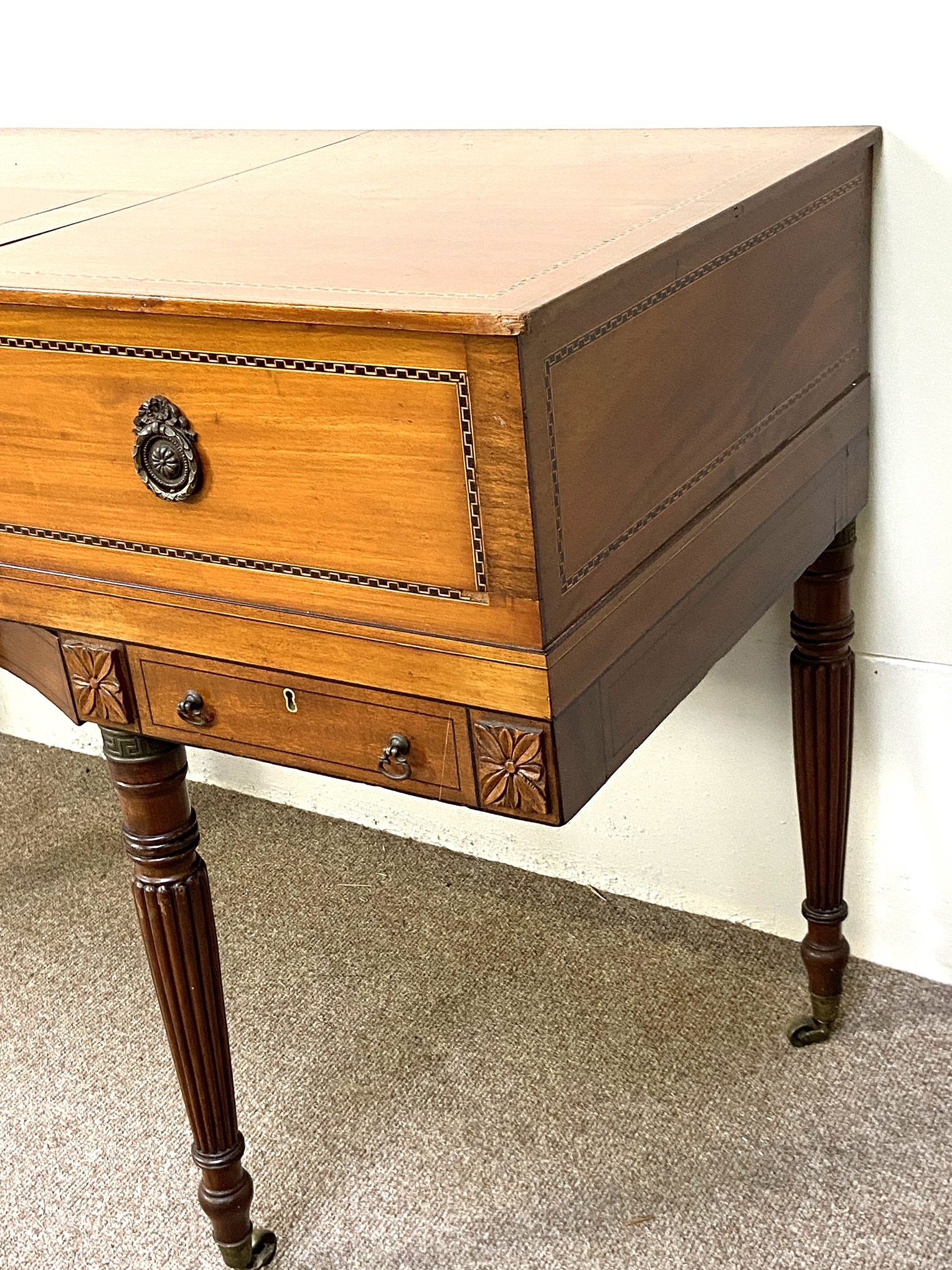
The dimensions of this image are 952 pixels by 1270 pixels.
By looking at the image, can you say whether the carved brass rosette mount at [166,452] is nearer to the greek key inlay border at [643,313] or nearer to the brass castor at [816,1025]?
the greek key inlay border at [643,313]

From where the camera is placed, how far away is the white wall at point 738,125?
132 centimetres

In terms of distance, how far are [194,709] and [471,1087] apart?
0.65m

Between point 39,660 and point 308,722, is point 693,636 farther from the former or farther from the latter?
point 39,660

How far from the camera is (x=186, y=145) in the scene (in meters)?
1.59

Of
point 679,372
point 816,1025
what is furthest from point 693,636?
point 816,1025

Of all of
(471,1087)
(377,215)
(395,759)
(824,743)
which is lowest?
(471,1087)

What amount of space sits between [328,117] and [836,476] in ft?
2.35

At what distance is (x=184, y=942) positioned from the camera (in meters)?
1.23

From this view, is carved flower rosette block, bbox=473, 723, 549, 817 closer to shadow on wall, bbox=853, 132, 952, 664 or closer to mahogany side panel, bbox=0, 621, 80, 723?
mahogany side panel, bbox=0, 621, 80, 723

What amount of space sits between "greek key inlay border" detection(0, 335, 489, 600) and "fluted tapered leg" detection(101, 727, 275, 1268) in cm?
20

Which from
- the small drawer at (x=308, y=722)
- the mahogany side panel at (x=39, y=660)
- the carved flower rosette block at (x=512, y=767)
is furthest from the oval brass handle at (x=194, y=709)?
the carved flower rosette block at (x=512, y=767)

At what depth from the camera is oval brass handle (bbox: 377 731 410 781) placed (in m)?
1.02

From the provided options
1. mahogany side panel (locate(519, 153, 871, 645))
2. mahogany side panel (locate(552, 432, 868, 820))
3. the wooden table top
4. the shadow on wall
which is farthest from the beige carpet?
the wooden table top

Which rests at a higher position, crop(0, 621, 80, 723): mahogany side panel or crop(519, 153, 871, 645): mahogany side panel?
crop(519, 153, 871, 645): mahogany side panel
